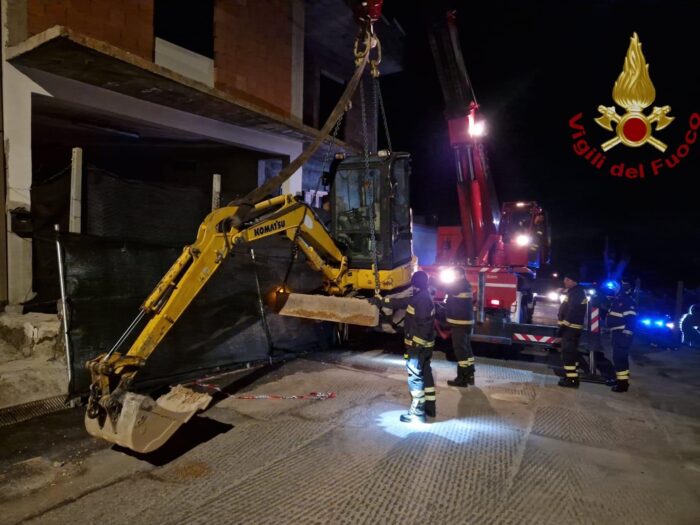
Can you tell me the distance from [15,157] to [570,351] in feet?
30.6

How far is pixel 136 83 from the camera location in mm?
8359

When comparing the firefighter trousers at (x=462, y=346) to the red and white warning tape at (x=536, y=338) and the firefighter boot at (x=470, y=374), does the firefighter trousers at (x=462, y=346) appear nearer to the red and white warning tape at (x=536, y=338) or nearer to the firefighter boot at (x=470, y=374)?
the firefighter boot at (x=470, y=374)

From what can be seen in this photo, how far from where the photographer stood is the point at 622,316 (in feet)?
23.9

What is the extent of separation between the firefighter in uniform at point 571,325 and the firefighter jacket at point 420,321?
2944mm

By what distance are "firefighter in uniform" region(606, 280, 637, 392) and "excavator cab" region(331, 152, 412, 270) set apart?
3533 mm

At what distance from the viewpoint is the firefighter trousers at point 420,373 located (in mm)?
5555

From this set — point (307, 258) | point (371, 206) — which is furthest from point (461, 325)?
point (307, 258)

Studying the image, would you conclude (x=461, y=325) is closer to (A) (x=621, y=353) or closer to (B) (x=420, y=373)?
(B) (x=420, y=373)

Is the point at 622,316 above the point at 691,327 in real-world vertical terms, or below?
above

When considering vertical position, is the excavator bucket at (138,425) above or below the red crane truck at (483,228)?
below

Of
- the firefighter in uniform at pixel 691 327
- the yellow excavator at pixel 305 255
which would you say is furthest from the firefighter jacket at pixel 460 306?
the firefighter in uniform at pixel 691 327

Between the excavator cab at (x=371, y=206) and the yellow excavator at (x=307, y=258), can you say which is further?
the excavator cab at (x=371, y=206)

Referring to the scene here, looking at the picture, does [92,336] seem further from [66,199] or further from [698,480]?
[698,480]

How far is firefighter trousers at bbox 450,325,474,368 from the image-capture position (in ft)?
23.1
